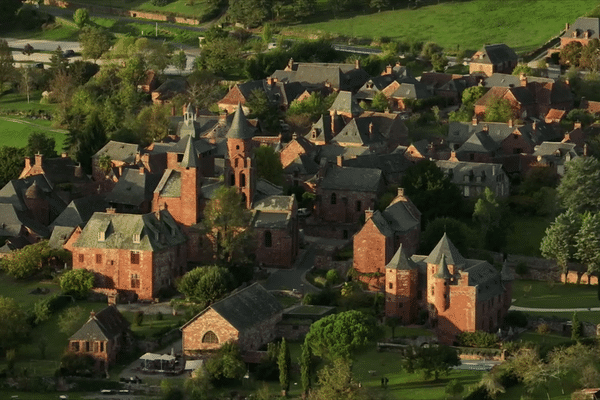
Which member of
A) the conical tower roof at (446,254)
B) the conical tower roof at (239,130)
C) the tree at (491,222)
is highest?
the conical tower roof at (239,130)

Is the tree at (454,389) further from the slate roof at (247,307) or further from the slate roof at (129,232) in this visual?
the slate roof at (129,232)

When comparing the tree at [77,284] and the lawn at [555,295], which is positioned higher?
the tree at [77,284]

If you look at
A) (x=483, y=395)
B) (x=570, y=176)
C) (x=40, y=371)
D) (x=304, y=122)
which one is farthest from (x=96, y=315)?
(x=304, y=122)

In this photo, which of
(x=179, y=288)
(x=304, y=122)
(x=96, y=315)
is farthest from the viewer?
(x=304, y=122)

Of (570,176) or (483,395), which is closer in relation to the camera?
(483,395)

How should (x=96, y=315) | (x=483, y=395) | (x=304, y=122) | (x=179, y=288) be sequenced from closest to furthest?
1. (x=483, y=395)
2. (x=96, y=315)
3. (x=179, y=288)
4. (x=304, y=122)

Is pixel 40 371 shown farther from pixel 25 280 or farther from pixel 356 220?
pixel 356 220

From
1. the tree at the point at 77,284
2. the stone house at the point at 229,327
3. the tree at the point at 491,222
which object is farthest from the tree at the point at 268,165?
the stone house at the point at 229,327
